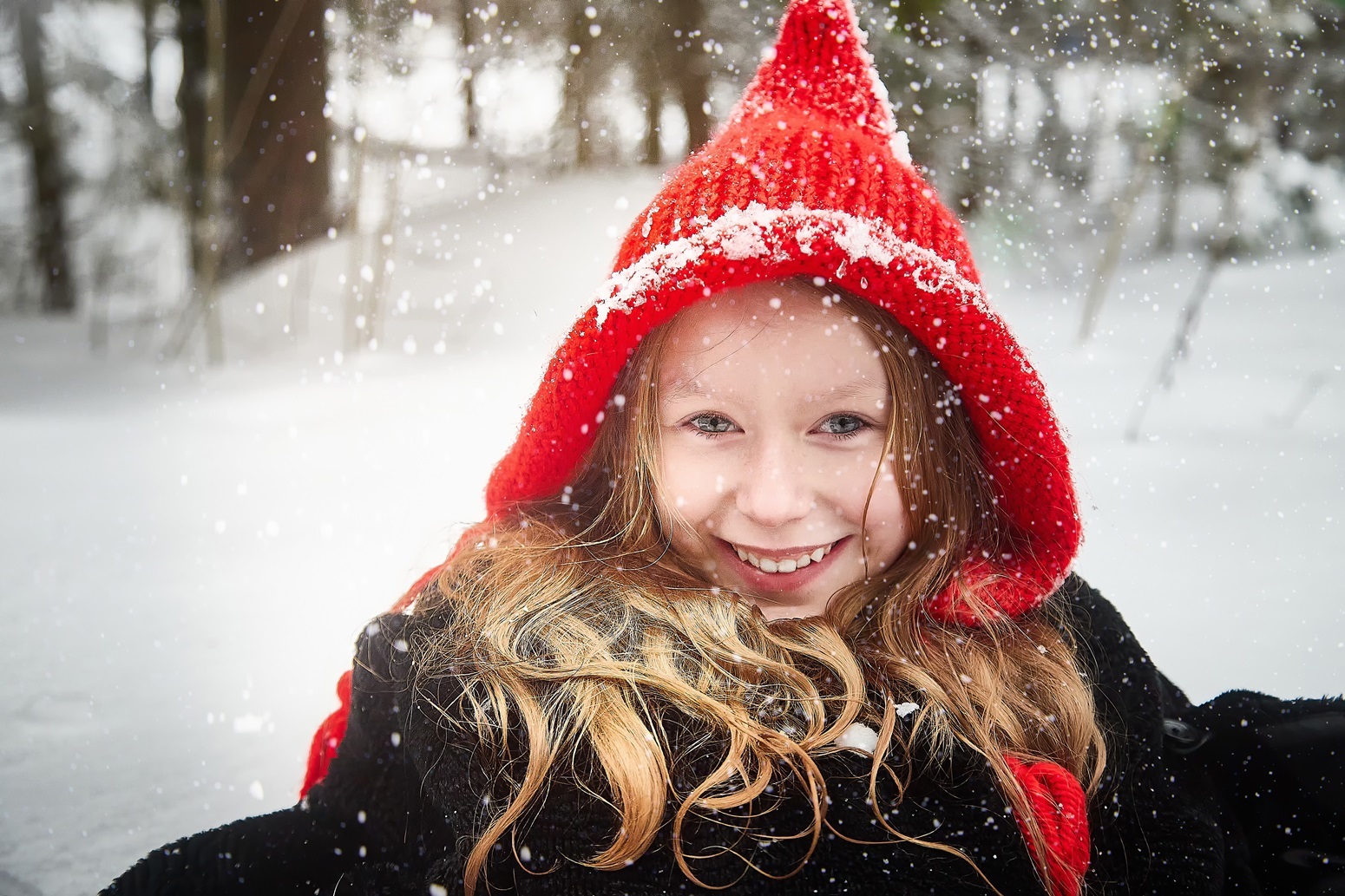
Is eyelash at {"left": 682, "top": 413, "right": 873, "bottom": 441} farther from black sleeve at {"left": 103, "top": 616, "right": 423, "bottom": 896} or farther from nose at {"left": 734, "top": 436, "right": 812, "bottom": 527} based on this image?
black sleeve at {"left": 103, "top": 616, "right": 423, "bottom": 896}

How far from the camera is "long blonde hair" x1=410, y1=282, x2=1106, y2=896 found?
2.41ft

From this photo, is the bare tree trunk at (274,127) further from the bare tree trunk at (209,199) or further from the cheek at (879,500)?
the cheek at (879,500)

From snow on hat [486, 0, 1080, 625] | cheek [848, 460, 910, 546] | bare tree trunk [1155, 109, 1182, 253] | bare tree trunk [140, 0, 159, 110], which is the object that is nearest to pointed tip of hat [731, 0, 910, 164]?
snow on hat [486, 0, 1080, 625]

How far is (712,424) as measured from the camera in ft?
2.76

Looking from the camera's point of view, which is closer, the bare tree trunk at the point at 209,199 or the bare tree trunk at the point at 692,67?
the bare tree trunk at the point at 692,67

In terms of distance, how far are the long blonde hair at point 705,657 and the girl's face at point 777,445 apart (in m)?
0.02

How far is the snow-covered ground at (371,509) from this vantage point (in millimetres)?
1162

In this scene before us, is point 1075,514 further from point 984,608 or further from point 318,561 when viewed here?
point 318,561

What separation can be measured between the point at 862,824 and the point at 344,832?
60 cm

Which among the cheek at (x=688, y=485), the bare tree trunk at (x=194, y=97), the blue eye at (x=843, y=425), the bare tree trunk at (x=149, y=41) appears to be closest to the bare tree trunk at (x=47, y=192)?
the bare tree trunk at (x=149, y=41)

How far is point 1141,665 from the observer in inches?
39.3

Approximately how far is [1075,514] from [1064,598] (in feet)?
0.58

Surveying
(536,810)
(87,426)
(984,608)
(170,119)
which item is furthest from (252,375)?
(984,608)

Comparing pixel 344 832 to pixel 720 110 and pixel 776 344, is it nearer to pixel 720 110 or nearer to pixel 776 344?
pixel 776 344
